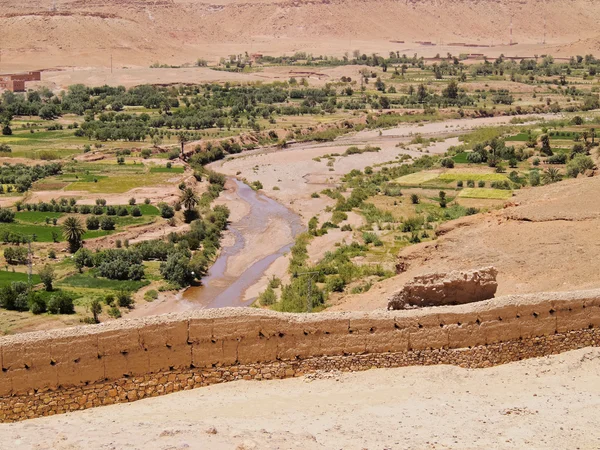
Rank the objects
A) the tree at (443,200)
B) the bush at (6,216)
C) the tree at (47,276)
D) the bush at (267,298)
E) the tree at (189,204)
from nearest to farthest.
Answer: the bush at (267,298), the tree at (47,276), the bush at (6,216), the tree at (443,200), the tree at (189,204)

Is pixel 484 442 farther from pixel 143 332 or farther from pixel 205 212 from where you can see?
pixel 205 212

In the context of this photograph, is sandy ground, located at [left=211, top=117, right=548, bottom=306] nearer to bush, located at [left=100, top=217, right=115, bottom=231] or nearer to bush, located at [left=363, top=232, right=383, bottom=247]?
bush, located at [left=363, top=232, right=383, bottom=247]

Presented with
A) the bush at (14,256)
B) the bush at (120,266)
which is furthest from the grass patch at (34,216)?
the bush at (120,266)

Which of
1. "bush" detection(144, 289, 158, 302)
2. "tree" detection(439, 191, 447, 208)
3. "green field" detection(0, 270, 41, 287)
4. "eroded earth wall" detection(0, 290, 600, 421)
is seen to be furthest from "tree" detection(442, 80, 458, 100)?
"eroded earth wall" detection(0, 290, 600, 421)

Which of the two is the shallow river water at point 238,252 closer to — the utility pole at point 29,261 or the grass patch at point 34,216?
the utility pole at point 29,261

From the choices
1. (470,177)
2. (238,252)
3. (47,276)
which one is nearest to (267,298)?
(47,276)

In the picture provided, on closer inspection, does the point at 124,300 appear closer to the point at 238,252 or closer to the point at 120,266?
the point at 120,266
